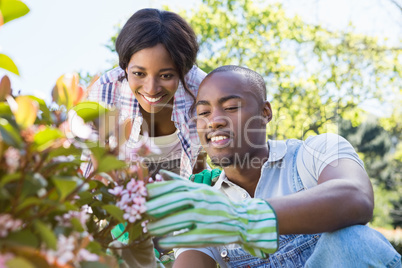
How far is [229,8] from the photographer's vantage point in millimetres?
9859

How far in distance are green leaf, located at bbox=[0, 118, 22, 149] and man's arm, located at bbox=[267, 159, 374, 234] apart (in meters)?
0.64

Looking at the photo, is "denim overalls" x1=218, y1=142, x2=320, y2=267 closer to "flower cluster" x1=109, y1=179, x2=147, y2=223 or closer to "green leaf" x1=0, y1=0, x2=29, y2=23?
"flower cluster" x1=109, y1=179, x2=147, y2=223

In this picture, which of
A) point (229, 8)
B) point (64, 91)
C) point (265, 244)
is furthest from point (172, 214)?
point (229, 8)

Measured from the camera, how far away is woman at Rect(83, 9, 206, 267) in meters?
2.29

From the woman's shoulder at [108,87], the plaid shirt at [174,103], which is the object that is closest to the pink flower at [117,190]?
the plaid shirt at [174,103]

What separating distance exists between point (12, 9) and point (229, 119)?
108 centimetres

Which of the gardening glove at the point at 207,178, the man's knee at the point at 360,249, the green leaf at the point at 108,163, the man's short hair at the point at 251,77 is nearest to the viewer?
the green leaf at the point at 108,163

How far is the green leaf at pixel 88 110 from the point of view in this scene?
2.89ft

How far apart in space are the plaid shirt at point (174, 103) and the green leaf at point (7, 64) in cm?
154

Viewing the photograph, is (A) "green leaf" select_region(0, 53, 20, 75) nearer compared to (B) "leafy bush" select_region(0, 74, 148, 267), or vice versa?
(B) "leafy bush" select_region(0, 74, 148, 267)

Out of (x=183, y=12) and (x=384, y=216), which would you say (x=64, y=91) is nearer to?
(x=183, y=12)

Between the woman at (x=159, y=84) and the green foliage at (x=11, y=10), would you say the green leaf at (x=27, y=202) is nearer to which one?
the green foliage at (x=11, y=10)

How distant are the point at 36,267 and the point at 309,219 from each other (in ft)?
2.39

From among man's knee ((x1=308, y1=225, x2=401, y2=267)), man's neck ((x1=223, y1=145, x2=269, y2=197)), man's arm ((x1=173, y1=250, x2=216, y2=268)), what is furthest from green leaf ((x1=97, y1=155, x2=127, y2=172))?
man's neck ((x1=223, y1=145, x2=269, y2=197))
